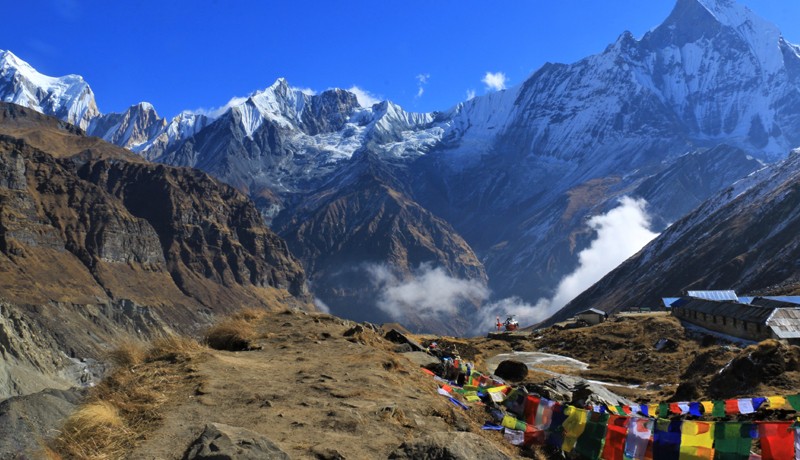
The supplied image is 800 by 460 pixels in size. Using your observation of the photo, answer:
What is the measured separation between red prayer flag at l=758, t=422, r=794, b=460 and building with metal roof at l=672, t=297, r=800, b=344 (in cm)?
3576

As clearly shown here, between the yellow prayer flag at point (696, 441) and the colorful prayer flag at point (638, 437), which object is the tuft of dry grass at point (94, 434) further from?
the yellow prayer flag at point (696, 441)

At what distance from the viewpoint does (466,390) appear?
20391mm

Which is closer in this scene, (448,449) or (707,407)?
(448,449)

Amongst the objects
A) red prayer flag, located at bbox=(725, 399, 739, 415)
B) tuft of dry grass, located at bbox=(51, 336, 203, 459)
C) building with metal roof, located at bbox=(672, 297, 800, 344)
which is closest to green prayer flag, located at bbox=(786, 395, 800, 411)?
red prayer flag, located at bbox=(725, 399, 739, 415)

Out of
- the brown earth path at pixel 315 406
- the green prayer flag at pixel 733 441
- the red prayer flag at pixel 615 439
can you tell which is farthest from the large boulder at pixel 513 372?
Result: the green prayer flag at pixel 733 441

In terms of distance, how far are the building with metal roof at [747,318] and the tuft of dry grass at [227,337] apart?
38593 millimetres

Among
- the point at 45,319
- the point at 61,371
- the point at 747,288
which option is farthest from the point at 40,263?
the point at 747,288

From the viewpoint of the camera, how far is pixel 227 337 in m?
21.7

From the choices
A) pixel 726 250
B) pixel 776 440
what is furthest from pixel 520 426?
pixel 726 250

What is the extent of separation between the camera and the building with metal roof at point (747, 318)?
4569 cm

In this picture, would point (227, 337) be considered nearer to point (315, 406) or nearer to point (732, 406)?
point (315, 406)

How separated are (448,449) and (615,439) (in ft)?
19.7

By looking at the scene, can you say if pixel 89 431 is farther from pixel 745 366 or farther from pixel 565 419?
pixel 745 366

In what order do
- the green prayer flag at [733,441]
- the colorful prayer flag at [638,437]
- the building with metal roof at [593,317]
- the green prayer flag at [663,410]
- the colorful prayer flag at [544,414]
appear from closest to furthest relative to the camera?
1. the green prayer flag at [733,441]
2. the colorful prayer flag at [638,437]
3. the colorful prayer flag at [544,414]
4. the green prayer flag at [663,410]
5. the building with metal roof at [593,317]
